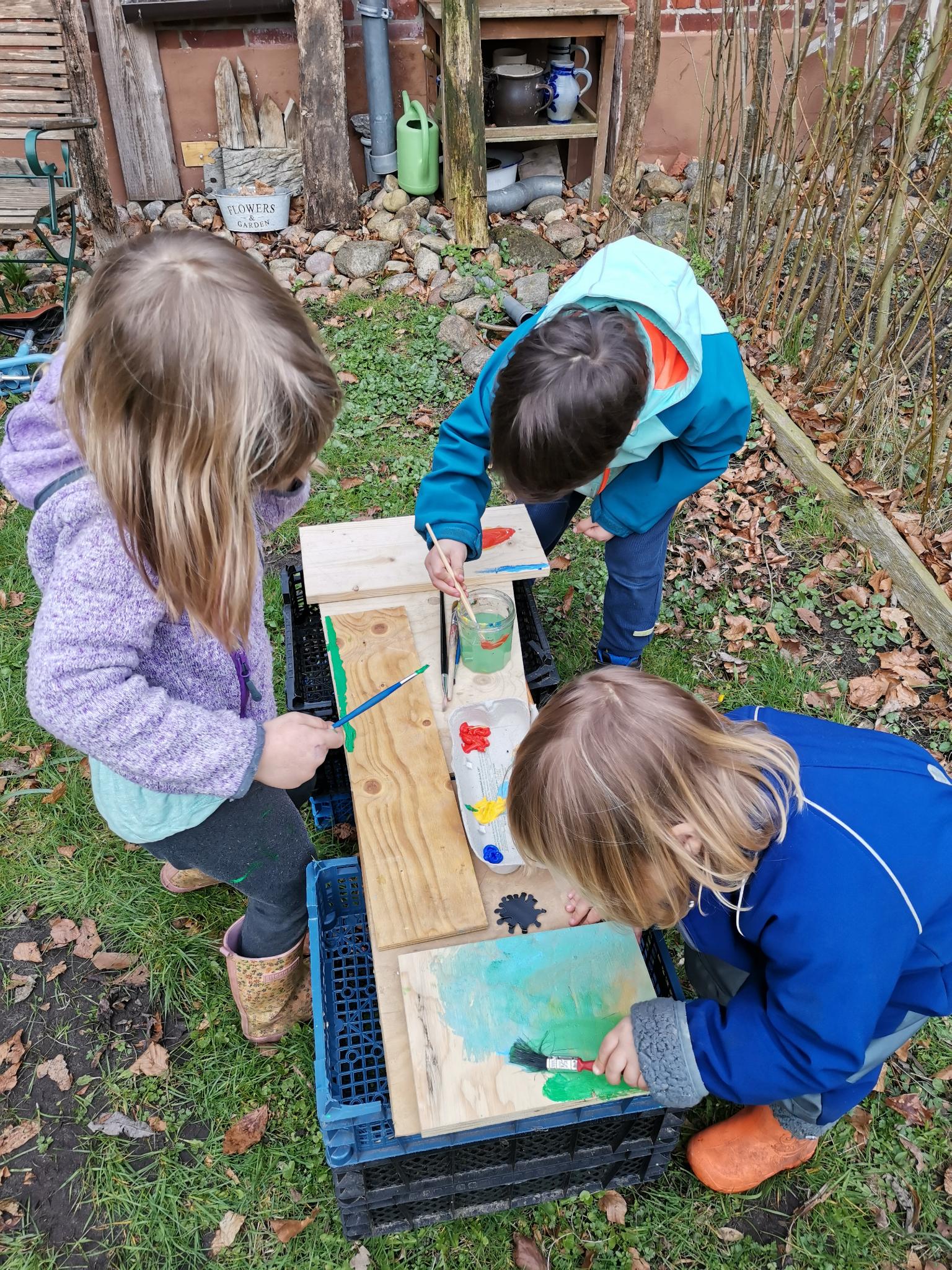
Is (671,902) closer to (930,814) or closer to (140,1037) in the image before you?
(930,814)

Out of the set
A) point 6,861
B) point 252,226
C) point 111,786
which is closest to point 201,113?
point 252,226

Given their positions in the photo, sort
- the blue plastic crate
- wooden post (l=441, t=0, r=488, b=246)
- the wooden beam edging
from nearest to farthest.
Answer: the blue plastic crate, the wooden beam edging, wooden post (l=441, t=0, r=488, b=246)

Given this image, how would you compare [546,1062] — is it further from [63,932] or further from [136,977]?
[63,932]

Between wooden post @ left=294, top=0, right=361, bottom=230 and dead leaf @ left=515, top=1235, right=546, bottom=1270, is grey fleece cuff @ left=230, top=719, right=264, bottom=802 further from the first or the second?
wooden post @ left=294, top=0, right=361, bottom=230

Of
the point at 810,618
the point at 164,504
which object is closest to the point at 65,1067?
the point at 164,504

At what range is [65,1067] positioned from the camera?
2486 mm

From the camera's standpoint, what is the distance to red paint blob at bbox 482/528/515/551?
2.87 m

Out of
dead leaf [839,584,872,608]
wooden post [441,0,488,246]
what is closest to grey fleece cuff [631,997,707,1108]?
dead leaf [839,584,872,608]

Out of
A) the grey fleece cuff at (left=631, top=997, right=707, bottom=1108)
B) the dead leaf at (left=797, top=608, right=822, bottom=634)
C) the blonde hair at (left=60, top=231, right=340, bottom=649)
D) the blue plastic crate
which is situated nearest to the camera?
the blonde hair at (left=60, top=231, right=340, bottom=649)

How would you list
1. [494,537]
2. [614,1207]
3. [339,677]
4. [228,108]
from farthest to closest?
[228,108]
[494,537]
[339,677]
[614,1207]

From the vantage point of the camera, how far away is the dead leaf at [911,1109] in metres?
2.38

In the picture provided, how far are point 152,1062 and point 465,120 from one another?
5459mm

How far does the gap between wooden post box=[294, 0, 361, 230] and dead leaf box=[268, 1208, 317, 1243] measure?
5786mm

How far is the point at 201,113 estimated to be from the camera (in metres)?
6.05
